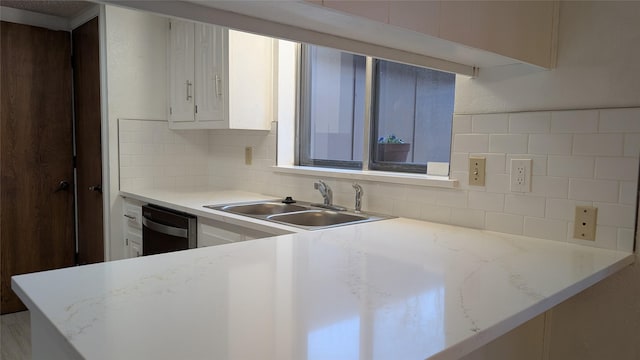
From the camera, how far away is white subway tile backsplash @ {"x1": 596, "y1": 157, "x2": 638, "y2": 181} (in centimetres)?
142

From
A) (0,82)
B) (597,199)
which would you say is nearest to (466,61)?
(597,199)

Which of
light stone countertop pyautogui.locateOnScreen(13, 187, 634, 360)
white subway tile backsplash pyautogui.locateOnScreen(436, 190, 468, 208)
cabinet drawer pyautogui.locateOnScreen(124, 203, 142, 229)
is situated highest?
white subway tile backsplash pyautogui.locateOnScreen(436, 190, 468, 208)

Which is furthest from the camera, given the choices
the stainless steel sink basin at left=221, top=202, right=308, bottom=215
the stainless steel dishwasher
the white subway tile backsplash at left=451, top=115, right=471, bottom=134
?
the stainless steel sink basin at left=221, top=202, right=308, bottom=215

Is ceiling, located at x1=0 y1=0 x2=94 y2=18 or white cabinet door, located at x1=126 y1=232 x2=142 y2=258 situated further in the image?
ceiling, located at x1=0 y1=0 x2=94 y2=18

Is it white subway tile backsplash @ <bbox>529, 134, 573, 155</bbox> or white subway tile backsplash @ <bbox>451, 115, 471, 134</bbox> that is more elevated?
white subway tile backsplash @ <bbox>451, 115, 471, 134</bbox>

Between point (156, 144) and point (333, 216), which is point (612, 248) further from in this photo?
point (156, 144)

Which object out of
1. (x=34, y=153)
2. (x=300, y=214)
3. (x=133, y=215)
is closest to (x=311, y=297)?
(x=300, y=214)

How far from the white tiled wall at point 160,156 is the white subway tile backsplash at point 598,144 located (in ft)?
8.69

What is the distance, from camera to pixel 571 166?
1.55 m

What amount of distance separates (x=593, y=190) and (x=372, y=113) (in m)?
1.19

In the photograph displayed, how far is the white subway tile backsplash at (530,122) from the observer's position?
5.29 ft

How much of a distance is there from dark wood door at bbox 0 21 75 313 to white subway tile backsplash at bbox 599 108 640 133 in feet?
11.5

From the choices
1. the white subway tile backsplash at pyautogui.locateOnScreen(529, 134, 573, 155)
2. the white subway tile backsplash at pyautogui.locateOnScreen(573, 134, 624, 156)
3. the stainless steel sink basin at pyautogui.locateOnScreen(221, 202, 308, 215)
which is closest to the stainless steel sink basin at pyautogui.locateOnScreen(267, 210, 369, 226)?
the stainless steel sink basin at pyautogui.locateOnScreen(221, 202, 308, 215)

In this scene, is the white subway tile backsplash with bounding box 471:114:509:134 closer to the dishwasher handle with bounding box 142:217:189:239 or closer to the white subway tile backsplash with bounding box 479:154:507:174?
the white subway tile backsplash with bounding box 479:154:507:174
